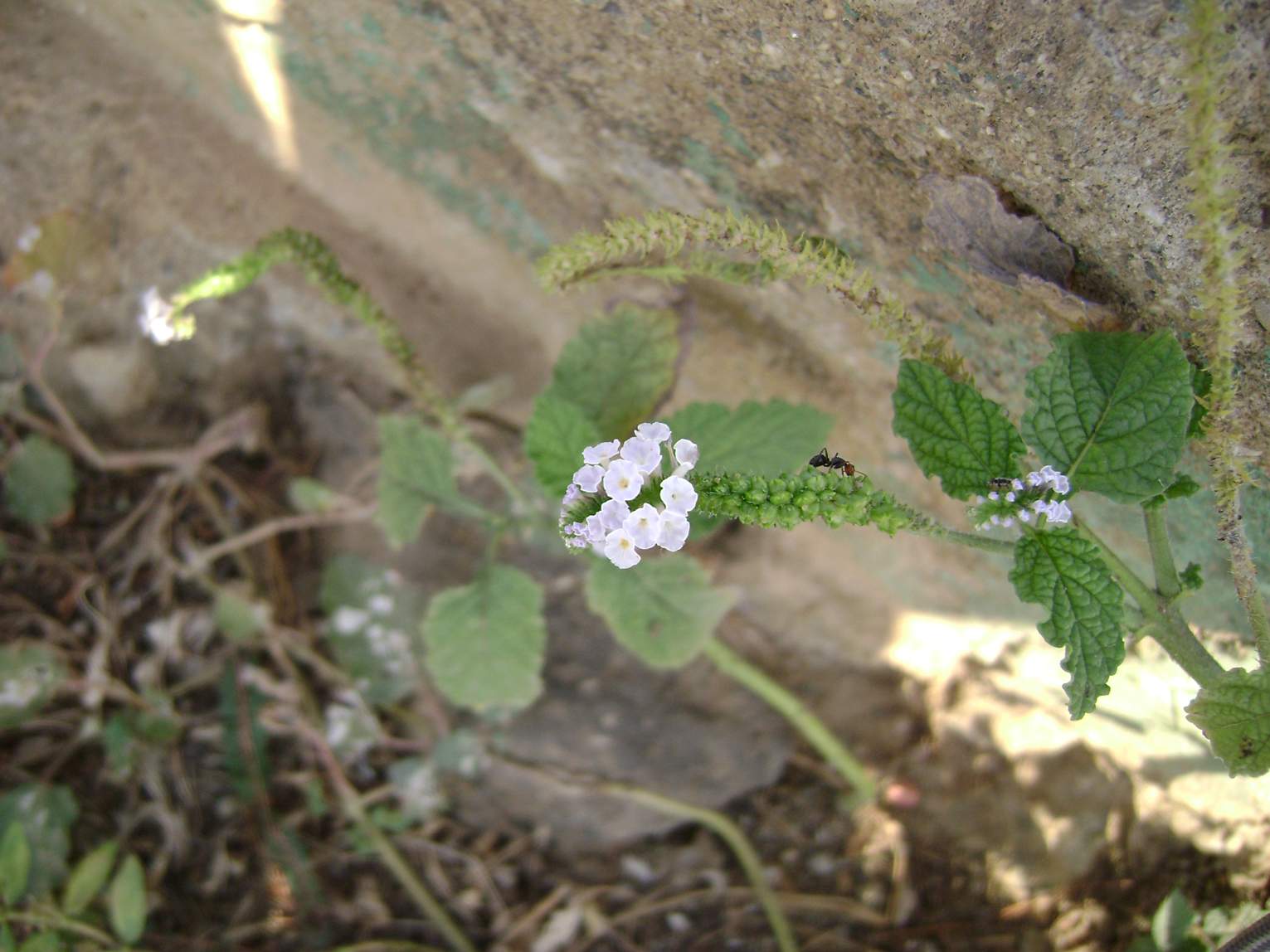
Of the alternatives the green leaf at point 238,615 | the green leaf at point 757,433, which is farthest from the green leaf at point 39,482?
the green leaf at point 757,433

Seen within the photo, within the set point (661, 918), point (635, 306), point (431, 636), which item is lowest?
point (661, 918)

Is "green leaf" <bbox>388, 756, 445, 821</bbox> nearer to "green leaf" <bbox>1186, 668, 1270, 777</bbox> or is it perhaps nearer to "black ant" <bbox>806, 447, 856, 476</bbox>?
"black ant" <bbox>806, 447, 856, 476</bbox>

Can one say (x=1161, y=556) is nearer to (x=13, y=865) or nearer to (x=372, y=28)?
(x=372, y=28)

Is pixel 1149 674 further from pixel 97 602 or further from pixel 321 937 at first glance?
pixel 97 602

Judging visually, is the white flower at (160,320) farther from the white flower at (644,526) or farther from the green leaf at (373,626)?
the white flower at (644,526)

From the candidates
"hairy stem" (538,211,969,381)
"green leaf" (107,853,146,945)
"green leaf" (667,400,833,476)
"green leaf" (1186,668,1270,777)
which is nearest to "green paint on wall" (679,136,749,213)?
"hairy stem" (538,211,969,381)

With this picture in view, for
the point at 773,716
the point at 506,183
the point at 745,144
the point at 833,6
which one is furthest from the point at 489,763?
the point at 833,6
